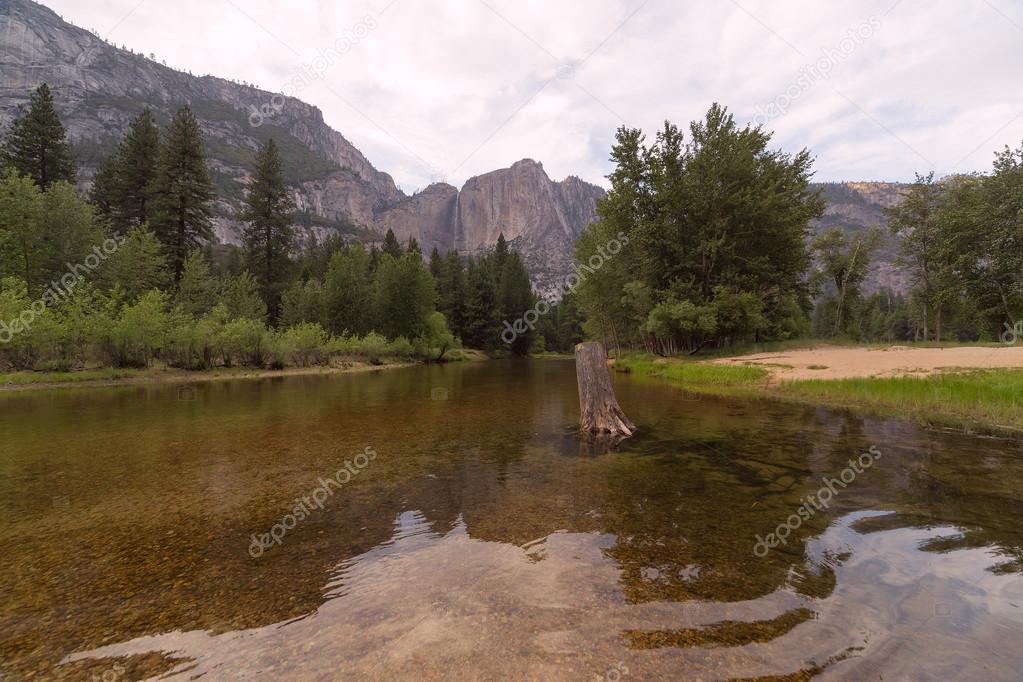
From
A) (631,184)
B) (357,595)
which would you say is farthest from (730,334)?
(357,595)

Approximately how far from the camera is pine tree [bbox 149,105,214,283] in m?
44.0

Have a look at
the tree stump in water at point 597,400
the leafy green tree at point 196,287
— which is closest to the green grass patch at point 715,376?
the tree stump in water at point 597,400

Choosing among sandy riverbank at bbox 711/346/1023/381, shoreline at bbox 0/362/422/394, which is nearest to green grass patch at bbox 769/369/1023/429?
sandy riverbank at bbox 711/346/1023/381

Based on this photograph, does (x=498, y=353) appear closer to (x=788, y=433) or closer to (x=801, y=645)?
(x=788, y=433)

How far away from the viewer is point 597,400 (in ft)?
39.0

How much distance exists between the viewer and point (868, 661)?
122 inches

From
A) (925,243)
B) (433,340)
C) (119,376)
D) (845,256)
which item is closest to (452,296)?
(433,340)

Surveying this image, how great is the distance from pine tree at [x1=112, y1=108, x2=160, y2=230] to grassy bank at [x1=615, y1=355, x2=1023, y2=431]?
59.4 metres

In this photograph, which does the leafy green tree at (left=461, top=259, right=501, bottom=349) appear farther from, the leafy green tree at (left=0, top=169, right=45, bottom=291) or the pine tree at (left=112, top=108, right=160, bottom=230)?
the leafy green tree at (left=0, top=169, right=45, bottom=291)

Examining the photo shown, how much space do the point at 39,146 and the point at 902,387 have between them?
68.2 m

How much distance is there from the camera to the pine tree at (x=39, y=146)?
138 ft

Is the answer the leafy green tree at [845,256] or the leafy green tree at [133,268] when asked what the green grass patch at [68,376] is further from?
the leafy green tree at [845,256]

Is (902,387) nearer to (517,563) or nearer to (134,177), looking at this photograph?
(517,563)

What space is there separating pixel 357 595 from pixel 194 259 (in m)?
45.8
